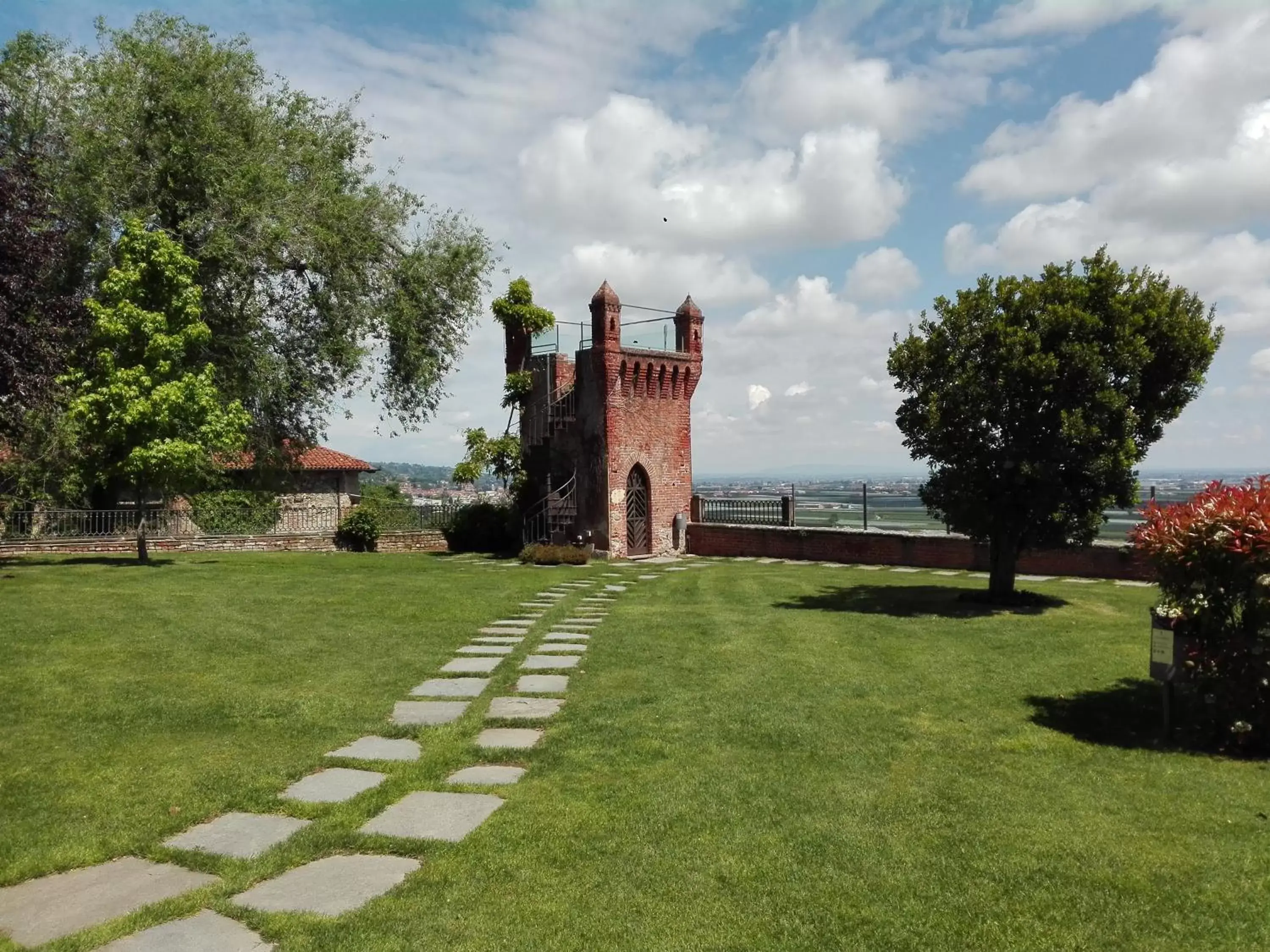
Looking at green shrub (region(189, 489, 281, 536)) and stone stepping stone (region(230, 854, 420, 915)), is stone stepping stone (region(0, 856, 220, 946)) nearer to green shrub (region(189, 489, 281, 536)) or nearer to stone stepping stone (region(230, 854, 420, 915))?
stone stepping stone (region(230, 854, 420, 915))

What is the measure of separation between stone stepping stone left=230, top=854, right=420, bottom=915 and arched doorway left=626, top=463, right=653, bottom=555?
2007cm

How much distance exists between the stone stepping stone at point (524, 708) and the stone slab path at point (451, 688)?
1.19ft

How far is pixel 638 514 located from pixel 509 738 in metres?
18.4

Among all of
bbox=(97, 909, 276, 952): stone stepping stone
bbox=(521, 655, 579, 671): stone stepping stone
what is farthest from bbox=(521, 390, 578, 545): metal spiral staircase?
bbox=(97, 909, 276, 952): stone stepping stone

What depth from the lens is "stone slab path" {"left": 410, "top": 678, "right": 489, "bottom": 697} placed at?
777cm

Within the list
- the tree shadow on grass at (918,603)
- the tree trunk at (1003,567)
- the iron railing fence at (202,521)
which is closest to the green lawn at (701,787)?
the tree shadow on grass at (918,603)

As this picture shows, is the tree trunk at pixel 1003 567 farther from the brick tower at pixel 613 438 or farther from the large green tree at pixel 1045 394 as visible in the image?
the brick tower at pixel 613 438

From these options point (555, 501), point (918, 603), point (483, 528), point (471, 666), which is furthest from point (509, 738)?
point (483, 528)

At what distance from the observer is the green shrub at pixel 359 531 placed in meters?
26.1

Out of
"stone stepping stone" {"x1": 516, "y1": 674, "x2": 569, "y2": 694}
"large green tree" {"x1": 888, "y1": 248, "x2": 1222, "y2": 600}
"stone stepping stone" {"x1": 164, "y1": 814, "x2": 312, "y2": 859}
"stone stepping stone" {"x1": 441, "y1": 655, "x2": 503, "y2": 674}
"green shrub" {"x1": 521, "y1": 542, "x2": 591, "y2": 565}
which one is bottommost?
"stone stepping stone" {"x1": 164, "y1": 814, "x2": 312, "y2": 859}

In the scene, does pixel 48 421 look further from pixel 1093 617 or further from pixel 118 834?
pixel 1093 617

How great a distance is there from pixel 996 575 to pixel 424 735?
31.2 feet

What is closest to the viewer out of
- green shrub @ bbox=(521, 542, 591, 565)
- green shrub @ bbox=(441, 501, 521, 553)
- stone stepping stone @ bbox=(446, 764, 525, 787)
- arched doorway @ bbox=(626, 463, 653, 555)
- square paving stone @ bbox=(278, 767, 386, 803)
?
square paving stone @ bbox=(278, 767, 386, 803)

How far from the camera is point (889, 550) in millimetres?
20750
